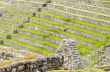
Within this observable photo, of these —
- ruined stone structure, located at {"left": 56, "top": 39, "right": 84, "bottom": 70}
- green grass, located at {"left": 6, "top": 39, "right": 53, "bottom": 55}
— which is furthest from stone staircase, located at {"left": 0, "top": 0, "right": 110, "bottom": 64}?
ruined stone structure, located at {"left": 56, "top": 39, "right": 84, "bottom": 70}

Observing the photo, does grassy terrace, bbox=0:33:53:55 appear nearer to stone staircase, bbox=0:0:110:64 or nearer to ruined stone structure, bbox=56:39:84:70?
stone staircase, bbox=0:0:110:64

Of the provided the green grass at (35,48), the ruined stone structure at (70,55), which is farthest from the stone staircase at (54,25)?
the ruined stone structure at (70,55)


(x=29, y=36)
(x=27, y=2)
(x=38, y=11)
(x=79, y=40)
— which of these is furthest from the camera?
(x=27, y=2)

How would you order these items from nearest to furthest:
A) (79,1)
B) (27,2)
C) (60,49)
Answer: (60,49) → (79,1) → (27,2)

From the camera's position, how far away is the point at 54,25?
31156 millimetres

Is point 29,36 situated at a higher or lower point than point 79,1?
lower

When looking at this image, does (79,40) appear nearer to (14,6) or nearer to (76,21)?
(76,21)

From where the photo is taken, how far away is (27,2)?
38188mm

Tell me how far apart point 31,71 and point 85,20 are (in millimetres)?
20647

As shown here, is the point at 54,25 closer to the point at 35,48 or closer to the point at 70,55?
the point at 35,48

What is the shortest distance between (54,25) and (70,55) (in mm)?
20308

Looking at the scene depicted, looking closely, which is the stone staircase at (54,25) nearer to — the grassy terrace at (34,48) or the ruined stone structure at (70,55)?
the grassy terrace at (34,48)

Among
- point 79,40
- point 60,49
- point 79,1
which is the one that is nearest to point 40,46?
point 79,40

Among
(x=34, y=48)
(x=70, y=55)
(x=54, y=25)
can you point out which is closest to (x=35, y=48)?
(x=34, y=48)
